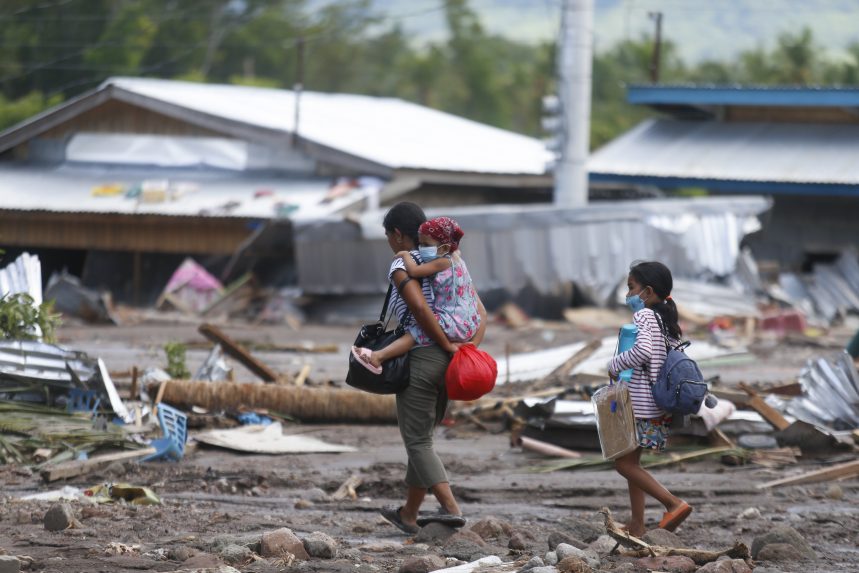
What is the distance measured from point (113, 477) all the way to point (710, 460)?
4.23m

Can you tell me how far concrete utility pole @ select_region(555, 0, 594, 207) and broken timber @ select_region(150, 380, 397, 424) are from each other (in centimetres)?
1332

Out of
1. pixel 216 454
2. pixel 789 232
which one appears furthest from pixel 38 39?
pixel 216 454

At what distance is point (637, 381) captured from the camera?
6844mm

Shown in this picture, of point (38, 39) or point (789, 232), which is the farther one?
point (38, 39)

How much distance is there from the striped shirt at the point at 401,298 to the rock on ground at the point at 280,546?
1.38 metres

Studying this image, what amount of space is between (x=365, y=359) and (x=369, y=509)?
4.73 ft

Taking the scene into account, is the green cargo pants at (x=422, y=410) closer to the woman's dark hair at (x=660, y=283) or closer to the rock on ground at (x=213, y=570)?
the woman's dark hair at (x=660, y=283)

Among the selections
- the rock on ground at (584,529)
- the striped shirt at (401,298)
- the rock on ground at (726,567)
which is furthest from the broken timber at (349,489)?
A: the rock on ground at (726,567)

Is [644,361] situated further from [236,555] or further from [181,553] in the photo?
[181,553]

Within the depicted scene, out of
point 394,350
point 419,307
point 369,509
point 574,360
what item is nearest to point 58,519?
point 394,350

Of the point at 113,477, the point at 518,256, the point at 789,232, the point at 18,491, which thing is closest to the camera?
the point at 18,491

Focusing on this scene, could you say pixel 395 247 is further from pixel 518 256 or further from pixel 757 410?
pixel 518 256

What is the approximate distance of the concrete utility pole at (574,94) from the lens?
23.5 metres

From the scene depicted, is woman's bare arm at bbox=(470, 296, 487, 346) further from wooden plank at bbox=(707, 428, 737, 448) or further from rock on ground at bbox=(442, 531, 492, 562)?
wooden plank at bbox=(707, 428, 737, 448)
